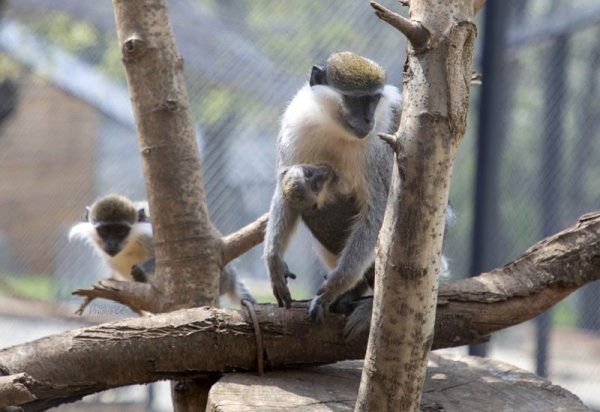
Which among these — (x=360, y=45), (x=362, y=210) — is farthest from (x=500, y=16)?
(x=362, y=210)

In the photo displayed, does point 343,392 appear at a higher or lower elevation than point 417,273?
lower

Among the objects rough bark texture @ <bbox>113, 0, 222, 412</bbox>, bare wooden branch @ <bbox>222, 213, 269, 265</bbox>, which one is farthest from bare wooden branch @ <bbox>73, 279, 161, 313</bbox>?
bare wooden branch @ <bbox>222, 213, 269, 265</bbox>

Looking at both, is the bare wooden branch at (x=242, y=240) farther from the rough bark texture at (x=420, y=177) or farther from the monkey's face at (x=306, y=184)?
the rough bark texture at (x=420, y=177)

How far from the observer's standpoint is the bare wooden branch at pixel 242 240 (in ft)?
11.9

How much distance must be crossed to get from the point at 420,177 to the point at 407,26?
35 cm

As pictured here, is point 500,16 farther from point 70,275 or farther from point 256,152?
point 70,275

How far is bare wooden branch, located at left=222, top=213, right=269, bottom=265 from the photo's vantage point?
3.61m

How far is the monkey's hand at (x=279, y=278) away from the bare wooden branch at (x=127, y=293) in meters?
0.50

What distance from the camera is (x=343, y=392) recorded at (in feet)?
9.12

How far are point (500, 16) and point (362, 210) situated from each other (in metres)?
2.65

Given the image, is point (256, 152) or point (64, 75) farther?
point (64, 75)

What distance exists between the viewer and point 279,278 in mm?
3322

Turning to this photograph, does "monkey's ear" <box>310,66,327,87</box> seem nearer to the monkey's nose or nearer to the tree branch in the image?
the tree branch

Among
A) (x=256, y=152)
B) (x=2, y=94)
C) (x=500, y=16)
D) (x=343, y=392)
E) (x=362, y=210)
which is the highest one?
(x=500, y=16)
